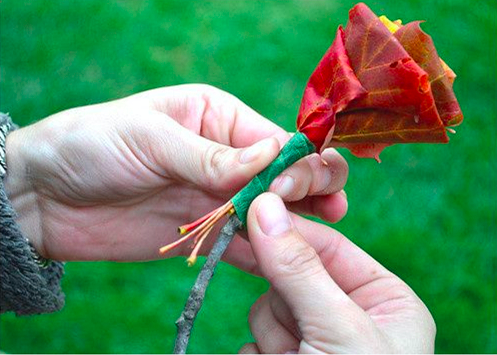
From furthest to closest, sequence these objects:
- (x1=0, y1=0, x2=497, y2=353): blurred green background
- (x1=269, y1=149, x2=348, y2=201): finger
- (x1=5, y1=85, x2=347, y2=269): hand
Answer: (x1=0, y1=0, x2=497, y2=353): blurred green background < (x1=5, y1=85, x2=347, y2=269): hand < (x1=269, y1=149, x2=348, y2=201): finger

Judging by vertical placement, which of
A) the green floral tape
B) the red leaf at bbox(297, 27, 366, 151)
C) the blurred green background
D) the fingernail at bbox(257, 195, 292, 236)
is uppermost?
the red leaf at bbox(297, 27, 366, 151)

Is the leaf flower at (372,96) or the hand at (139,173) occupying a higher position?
the leaf flower at (372,96)

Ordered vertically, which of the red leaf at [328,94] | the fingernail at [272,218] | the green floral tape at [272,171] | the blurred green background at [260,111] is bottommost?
the blurred green background at [260,111]

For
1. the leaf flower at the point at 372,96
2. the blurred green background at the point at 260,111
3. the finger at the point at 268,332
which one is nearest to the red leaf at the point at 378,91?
the leaf flower at the point at 372,96

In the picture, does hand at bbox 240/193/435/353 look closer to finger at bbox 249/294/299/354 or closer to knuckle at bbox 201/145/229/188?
finger at bbox 249/294/299/354

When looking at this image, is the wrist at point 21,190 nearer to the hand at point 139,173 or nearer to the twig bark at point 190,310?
the hand at point 139,173

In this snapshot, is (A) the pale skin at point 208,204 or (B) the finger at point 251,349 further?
(B) the finger at point 251,349

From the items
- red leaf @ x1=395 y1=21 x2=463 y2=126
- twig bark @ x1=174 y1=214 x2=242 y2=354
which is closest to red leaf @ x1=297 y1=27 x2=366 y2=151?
red leaf @ x1=395 y1=21 x2=463 y2=126
